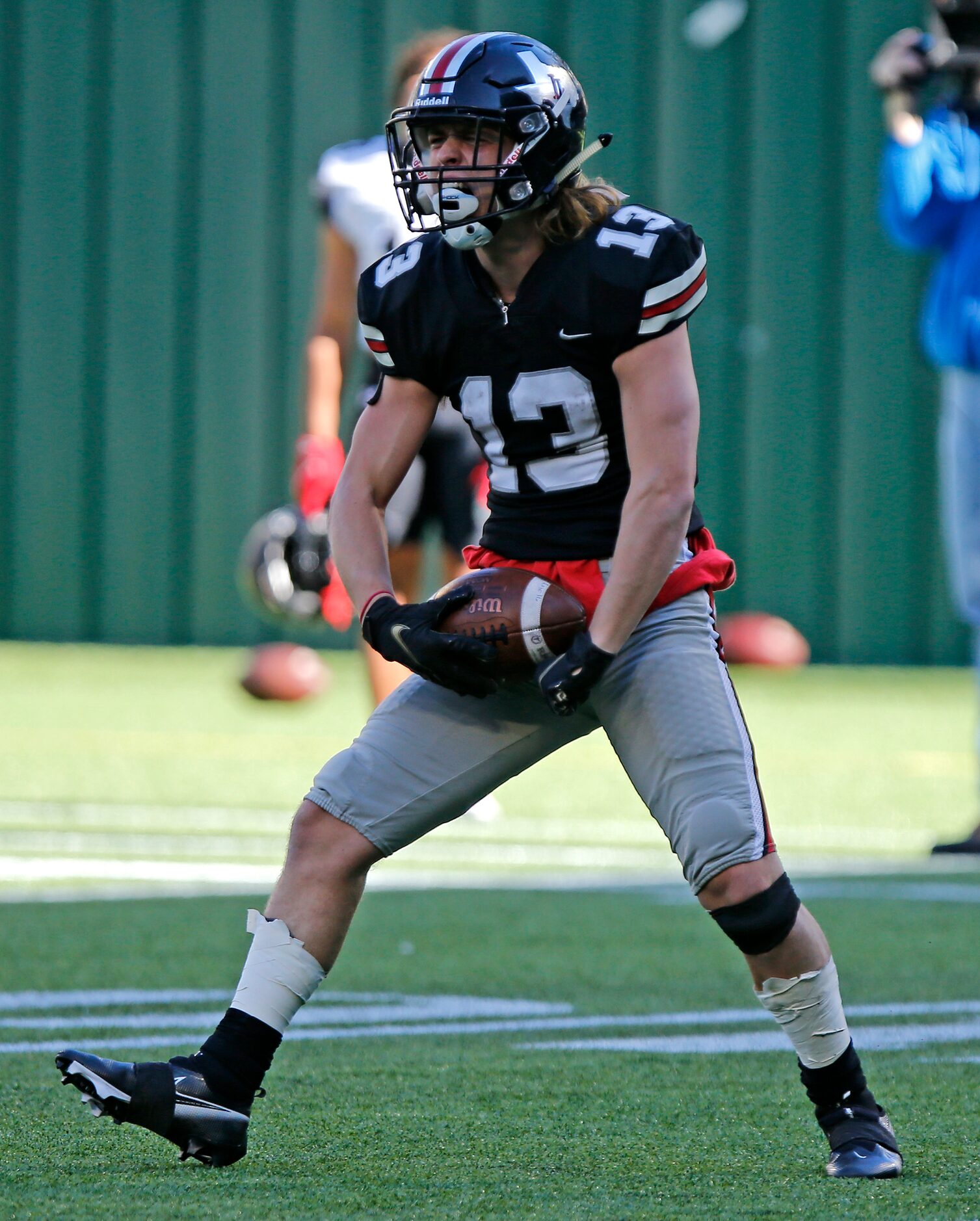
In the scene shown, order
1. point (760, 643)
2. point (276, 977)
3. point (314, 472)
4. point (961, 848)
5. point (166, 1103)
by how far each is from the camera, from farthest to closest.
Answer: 1. point (760, 643)
2. point (961, 848)
3. point (314, 472)
4. point (276, 977)
5. point (166, 1103)

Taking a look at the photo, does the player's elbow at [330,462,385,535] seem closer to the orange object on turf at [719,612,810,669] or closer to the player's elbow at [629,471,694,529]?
the player's elbow at [629,471,694,529]

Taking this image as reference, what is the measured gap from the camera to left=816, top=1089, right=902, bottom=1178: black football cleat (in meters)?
2.64

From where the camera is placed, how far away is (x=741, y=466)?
11883 mm

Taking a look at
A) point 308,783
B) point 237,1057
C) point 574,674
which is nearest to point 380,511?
point 574,674

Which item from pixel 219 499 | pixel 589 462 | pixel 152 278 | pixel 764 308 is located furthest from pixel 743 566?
pixel 589 462

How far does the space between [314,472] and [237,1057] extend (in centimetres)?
302

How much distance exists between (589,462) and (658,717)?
375 millimetres

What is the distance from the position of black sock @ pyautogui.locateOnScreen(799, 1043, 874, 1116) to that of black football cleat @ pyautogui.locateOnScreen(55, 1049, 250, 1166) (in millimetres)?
736

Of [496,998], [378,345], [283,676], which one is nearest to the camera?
[378,345]

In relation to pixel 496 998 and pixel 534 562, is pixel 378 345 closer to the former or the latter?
pixel 534 562

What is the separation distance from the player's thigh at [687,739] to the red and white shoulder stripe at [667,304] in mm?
374

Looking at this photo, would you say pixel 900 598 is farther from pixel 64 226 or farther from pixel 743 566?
pixel 64 226

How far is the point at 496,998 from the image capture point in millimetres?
4012

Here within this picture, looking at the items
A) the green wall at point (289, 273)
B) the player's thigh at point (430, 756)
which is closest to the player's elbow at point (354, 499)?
the player's thigh at point (430, 756)
